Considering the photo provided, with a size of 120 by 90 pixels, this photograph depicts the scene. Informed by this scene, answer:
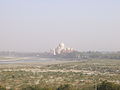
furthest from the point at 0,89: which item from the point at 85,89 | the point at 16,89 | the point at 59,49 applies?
the point at 59,49

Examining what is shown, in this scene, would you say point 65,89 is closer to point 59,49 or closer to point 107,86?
point 107,86

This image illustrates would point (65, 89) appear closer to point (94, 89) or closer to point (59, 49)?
point (94, 89)

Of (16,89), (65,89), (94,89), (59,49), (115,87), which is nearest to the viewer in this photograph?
(115,87)

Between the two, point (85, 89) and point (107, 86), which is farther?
point (85, 89)

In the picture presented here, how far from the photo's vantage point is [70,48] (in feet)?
458

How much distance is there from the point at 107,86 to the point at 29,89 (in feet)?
16.2

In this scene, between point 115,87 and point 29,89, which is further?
point 29,89

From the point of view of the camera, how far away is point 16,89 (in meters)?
20.3

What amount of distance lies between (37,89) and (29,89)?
771 millimetres

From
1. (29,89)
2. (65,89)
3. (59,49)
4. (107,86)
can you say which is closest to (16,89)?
(29,89)

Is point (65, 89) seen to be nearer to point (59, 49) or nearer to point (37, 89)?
point (37, 89)

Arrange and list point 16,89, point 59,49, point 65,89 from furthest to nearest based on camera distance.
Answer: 1. point 59,49
2. point 16,89
3. point 65,89

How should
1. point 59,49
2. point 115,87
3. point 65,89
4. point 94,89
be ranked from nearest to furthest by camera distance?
point 115,87, point 65,89, point 94,89, point 59,49

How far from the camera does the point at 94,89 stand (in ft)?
61.8
